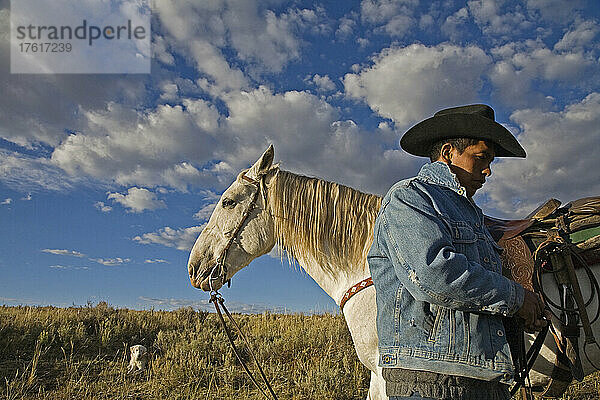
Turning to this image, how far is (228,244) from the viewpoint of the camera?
11.2ft

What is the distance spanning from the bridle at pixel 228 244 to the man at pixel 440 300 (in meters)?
1.78

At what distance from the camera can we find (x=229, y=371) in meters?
5.58

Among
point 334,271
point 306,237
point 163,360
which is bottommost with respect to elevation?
point 163,360

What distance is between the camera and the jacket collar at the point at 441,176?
175 cm

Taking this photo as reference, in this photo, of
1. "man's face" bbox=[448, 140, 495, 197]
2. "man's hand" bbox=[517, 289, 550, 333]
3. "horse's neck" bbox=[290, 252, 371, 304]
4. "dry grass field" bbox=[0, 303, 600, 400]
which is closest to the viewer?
"man's hand" bbox=[517, 289, 550, 333]

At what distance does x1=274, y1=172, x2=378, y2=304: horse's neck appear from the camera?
117 inches

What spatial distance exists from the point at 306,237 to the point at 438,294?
175cm

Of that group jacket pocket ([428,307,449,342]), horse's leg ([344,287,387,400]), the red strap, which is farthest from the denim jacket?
the red strap

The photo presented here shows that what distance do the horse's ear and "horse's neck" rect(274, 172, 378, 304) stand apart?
0.51 metres

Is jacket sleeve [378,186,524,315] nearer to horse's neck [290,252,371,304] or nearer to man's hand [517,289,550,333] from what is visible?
man's hand [517,289,550,333]

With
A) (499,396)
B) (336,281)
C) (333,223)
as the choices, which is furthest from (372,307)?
(499,396)

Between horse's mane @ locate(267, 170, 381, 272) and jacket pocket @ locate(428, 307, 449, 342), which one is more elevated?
horse's mane @ locate(267, 170, 381, 272)

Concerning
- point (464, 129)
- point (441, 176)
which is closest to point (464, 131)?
point (464, 129)

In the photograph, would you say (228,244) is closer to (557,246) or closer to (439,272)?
(439,272)
